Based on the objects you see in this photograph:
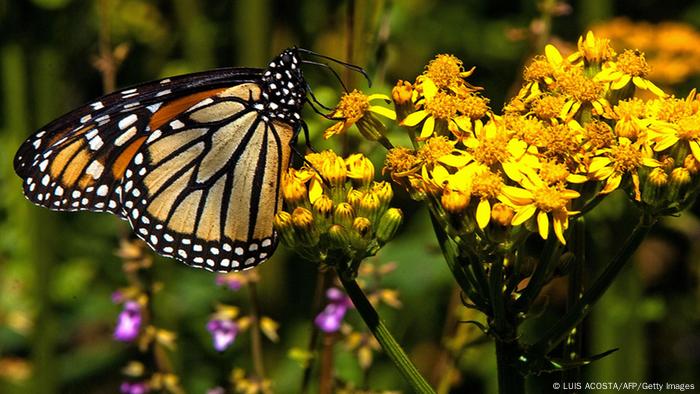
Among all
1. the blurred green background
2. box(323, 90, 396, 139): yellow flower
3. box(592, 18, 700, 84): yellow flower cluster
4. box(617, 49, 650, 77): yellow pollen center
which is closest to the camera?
box(617, 49, 650, 77): yellow pollen center

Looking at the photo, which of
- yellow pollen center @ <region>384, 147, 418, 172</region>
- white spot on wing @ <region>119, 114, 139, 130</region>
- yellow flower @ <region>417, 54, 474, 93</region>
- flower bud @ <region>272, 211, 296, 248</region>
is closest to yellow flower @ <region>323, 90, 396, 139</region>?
yellow flower @ <region>417, 54, 474, 93</region>

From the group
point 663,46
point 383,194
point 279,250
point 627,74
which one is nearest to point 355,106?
point 383,194

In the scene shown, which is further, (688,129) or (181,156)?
(181,156)

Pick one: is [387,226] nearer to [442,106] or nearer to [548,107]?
[442,106]

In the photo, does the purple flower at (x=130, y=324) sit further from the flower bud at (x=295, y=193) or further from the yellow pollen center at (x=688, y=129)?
the yellow pollen center at (x=688, y=129)

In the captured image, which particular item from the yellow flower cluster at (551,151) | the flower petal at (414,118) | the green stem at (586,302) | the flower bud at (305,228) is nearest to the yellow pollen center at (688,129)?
the yellow flower cluster at (551,151)

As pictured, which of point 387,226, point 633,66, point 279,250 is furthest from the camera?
point 279,250

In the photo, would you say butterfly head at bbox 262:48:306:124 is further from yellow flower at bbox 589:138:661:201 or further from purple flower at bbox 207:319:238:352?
yellow flower at bbox 589:138:661:201
